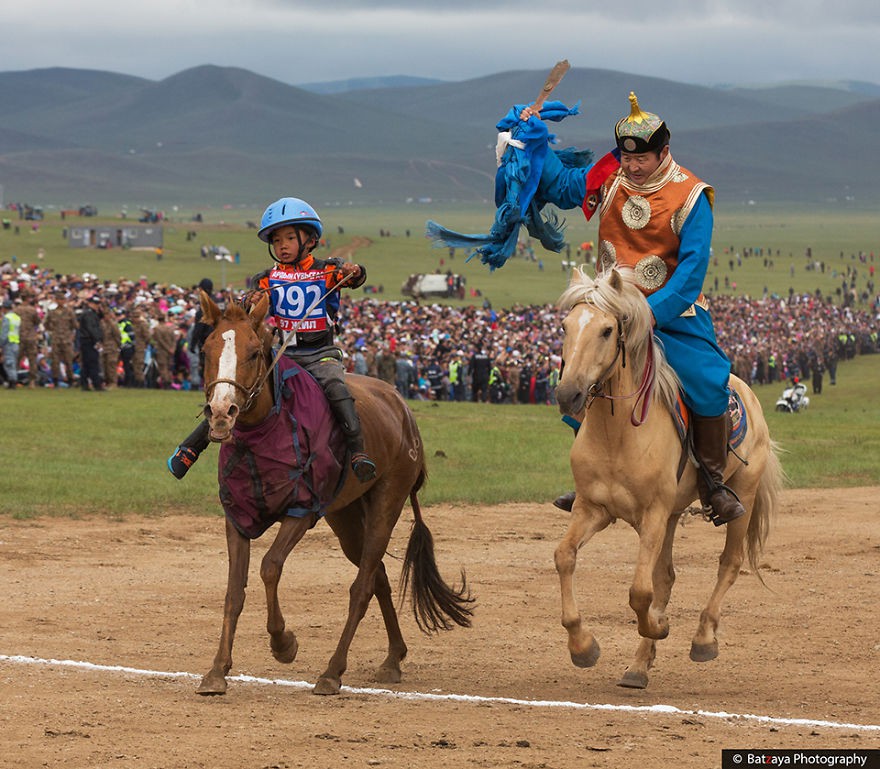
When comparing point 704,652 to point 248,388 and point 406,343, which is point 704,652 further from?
point 406,343

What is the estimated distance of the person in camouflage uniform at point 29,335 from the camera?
2767 centimetres

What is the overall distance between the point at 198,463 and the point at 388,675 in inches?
458

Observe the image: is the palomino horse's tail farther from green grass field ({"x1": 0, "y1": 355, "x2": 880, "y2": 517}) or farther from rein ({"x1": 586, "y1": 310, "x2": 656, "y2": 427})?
green grass field ({"x1": 0, "y1": 355, "x2": 880, "y2": 517})

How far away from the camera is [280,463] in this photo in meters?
8.60

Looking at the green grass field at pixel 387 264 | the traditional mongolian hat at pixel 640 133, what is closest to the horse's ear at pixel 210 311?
the traditional mongolian hat at pixel 640 133

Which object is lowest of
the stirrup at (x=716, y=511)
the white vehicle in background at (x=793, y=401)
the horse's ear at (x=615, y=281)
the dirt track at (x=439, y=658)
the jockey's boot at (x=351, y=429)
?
the white vehicle in background at (x=793, y=401)

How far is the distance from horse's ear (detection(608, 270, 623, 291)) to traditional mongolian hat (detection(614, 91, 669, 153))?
1104 millimetres

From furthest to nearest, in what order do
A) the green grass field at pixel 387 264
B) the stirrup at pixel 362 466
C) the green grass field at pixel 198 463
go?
the green grass field at pixel 387 264, the green grass field at pixel 198 463, the stirrup at pixel 362 466

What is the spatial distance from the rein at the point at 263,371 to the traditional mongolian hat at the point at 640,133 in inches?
73.4

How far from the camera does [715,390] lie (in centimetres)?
943

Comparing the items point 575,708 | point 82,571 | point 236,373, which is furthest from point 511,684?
point 82,571

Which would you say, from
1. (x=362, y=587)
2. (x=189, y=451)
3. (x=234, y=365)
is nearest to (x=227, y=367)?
(x=234, y=365)

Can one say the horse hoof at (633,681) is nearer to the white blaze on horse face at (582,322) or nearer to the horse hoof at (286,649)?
the horse hoof at (286,649)

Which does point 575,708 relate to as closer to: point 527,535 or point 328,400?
point 328,400
